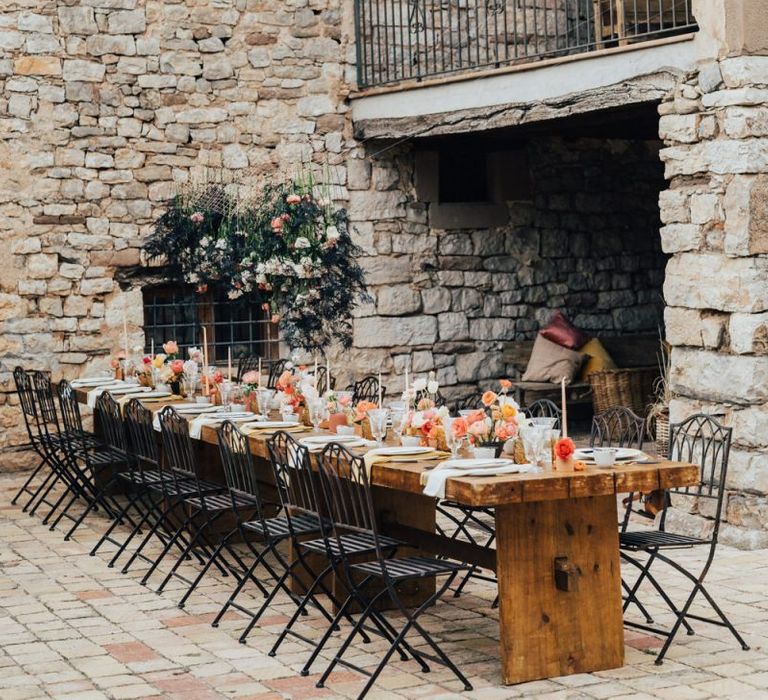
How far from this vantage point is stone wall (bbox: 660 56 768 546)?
702cm

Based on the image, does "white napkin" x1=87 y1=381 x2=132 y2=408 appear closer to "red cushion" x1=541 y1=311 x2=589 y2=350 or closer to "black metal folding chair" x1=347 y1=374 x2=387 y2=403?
"black metal folding chair" x1=347 y1=374 x2=387 y2=403

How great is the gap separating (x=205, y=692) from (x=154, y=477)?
2537 millimetres

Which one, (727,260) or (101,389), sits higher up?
(727,260)

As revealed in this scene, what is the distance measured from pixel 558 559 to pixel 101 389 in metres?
4.34

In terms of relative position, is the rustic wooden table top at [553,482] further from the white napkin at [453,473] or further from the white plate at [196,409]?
the white plate at [196,409]

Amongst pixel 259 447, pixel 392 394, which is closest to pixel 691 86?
pixel 259 447

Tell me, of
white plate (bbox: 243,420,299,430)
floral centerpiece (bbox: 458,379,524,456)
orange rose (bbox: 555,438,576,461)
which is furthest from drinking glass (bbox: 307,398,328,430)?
orange rose (bbox: 555,438,576,461)

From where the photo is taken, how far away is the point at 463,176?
1105cm

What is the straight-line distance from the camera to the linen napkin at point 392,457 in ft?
17.2

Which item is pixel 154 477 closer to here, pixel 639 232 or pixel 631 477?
pixel 631 477

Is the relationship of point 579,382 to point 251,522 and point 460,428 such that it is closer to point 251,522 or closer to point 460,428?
point 251,522

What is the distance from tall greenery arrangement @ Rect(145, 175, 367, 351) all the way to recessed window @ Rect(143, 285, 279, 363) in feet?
0.71

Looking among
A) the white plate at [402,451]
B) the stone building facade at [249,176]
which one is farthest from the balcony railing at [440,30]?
the white plate at [402,451]

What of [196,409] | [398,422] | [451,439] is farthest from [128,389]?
[451,439]
